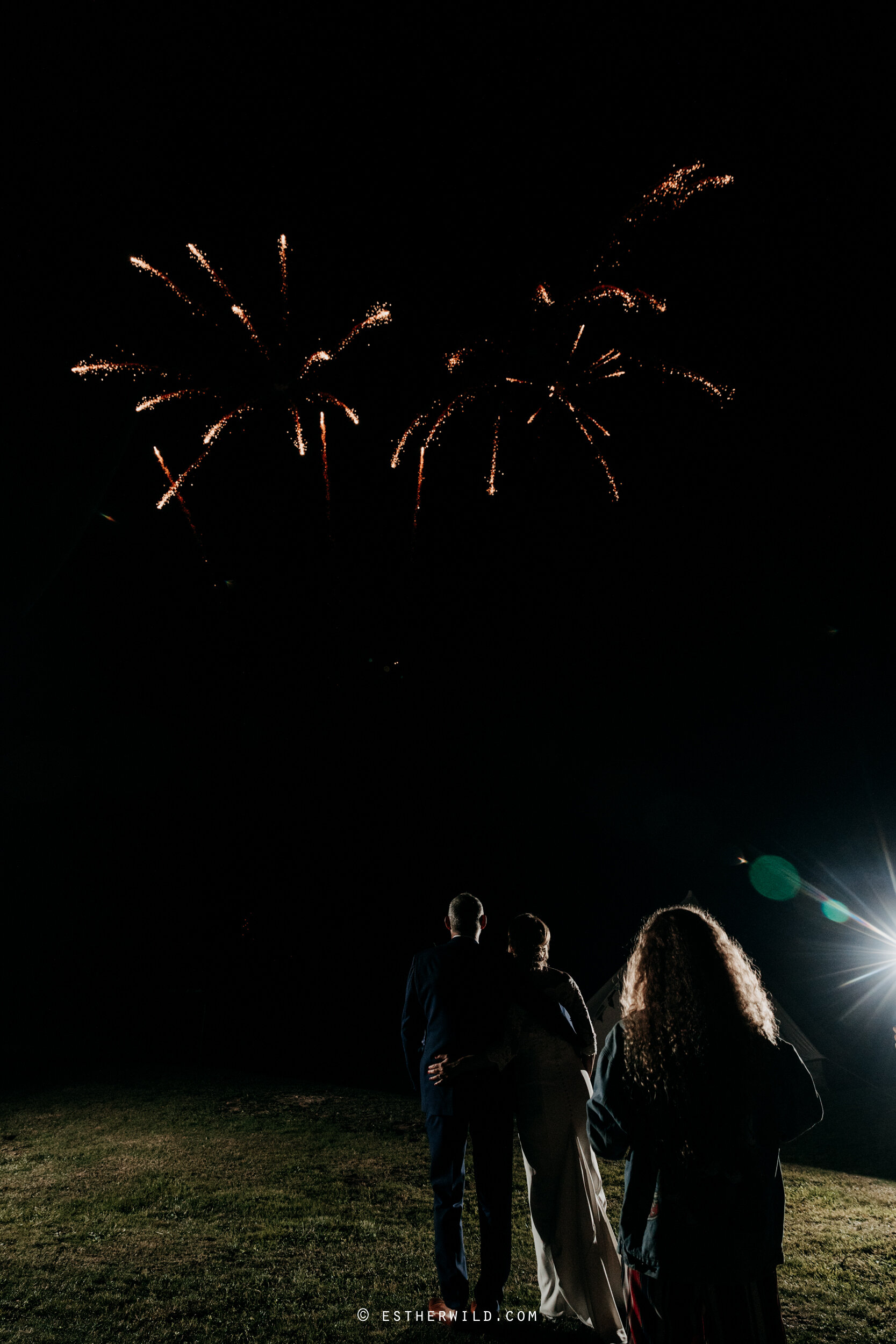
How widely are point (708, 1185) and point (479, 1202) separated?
156 cm

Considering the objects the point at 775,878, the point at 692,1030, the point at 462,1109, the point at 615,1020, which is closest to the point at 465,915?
the point at 462,1109

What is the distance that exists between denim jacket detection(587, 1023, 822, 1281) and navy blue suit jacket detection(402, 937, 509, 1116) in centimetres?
122

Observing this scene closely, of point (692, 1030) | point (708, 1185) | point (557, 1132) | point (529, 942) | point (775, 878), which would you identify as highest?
point (775, 878)

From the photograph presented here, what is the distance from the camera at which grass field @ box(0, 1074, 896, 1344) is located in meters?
3.06

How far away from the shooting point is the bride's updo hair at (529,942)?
324 cm

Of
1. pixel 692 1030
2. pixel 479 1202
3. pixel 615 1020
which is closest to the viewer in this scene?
pixel 692 1030

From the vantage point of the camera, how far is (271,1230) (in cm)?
420

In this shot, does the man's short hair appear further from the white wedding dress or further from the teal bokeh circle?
the teal bokeh circle

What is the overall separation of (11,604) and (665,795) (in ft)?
46.4

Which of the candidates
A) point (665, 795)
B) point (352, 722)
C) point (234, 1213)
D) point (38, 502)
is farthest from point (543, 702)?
point (234, 1213)

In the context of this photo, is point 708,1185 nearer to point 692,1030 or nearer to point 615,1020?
point 692,1030

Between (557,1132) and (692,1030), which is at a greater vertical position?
(692,1030)

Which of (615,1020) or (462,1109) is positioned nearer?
(462,1109)

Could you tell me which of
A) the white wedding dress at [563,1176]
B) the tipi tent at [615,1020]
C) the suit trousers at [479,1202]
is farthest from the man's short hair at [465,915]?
the tipi tent at [615,1020]
